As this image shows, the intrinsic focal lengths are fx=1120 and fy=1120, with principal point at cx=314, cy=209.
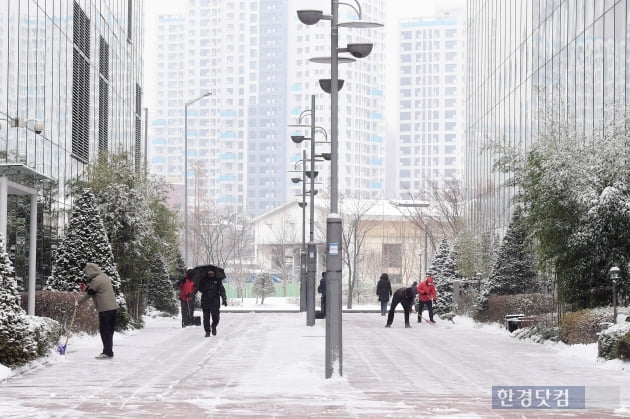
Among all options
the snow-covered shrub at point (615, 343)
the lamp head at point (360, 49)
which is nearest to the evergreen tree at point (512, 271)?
the snow-covered shrub at point (615, 343)

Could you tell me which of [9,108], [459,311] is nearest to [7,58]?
[9,108]

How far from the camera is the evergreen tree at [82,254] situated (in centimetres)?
2709

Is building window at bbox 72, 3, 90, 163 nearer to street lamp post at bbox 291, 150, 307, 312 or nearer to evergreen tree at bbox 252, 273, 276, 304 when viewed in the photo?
street lamp post at bbox 291, 150, 307, 312

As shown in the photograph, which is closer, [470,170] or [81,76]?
[81,76]

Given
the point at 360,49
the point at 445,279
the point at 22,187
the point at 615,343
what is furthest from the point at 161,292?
the point at 360,49

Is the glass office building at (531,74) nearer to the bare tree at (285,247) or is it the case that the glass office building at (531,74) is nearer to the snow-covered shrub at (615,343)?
the snow-covered shrub at (615,343)

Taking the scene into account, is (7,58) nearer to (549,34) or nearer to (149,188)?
(149,188)

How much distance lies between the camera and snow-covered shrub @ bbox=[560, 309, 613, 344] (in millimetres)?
21922

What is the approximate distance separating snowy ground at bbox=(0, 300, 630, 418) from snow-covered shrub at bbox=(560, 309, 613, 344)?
1.15 ft

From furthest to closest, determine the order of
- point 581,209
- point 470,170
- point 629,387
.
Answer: point 470,170
point 581,209
point 629,387

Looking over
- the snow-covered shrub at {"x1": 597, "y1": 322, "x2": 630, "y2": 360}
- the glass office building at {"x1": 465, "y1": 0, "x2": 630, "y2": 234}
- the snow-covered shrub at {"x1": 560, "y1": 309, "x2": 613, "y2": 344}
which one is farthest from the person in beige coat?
the glass office building at {"x1": 465, "y1": 0, "x2": 630, "y2": 234}

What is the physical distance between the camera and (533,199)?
2559 cm

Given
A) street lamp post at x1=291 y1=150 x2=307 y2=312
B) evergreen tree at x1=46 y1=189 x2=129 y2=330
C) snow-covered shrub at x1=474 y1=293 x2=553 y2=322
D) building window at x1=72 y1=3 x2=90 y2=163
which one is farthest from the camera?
street lamp post at x1=291 y1=150 x2=307 y2=312

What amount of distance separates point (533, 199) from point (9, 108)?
12616mm
